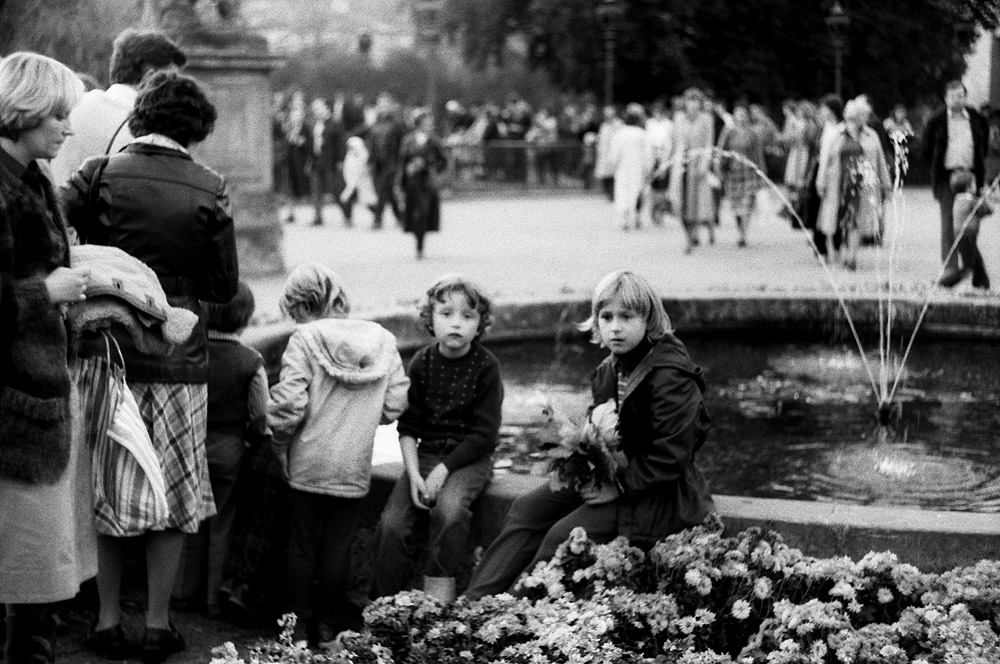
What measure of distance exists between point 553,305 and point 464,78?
42004 mm

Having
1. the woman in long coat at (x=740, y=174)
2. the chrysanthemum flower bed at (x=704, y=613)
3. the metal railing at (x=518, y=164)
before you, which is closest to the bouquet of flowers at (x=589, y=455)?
the chrysanthemum flower bed at (x=704, y=613)

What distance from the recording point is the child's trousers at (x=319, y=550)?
5.63 m

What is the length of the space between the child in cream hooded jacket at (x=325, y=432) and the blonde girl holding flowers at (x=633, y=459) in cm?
53

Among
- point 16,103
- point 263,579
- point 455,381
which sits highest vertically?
point 16,103

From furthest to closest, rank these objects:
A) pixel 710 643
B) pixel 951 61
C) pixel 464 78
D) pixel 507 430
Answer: pixel 464 78
pixel 951 61
pixel 507 430
pixel 710 643

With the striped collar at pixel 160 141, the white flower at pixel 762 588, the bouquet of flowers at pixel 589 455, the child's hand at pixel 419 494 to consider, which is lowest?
the white flower at pixel 762 588

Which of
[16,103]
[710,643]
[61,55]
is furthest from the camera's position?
[61,55]

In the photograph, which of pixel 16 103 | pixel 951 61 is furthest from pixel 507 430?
pixel 951 61

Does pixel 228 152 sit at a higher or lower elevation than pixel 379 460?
higher

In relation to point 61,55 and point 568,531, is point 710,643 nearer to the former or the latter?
point 568,531

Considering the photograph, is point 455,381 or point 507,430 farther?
point 507,430

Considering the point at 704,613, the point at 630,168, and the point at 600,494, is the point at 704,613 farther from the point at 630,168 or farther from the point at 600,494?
the point at 630,168

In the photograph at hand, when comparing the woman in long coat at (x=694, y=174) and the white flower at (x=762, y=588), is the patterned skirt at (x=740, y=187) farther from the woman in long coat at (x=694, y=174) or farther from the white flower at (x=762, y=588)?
the white flower at (x=762, y=588)

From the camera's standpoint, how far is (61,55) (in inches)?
583
